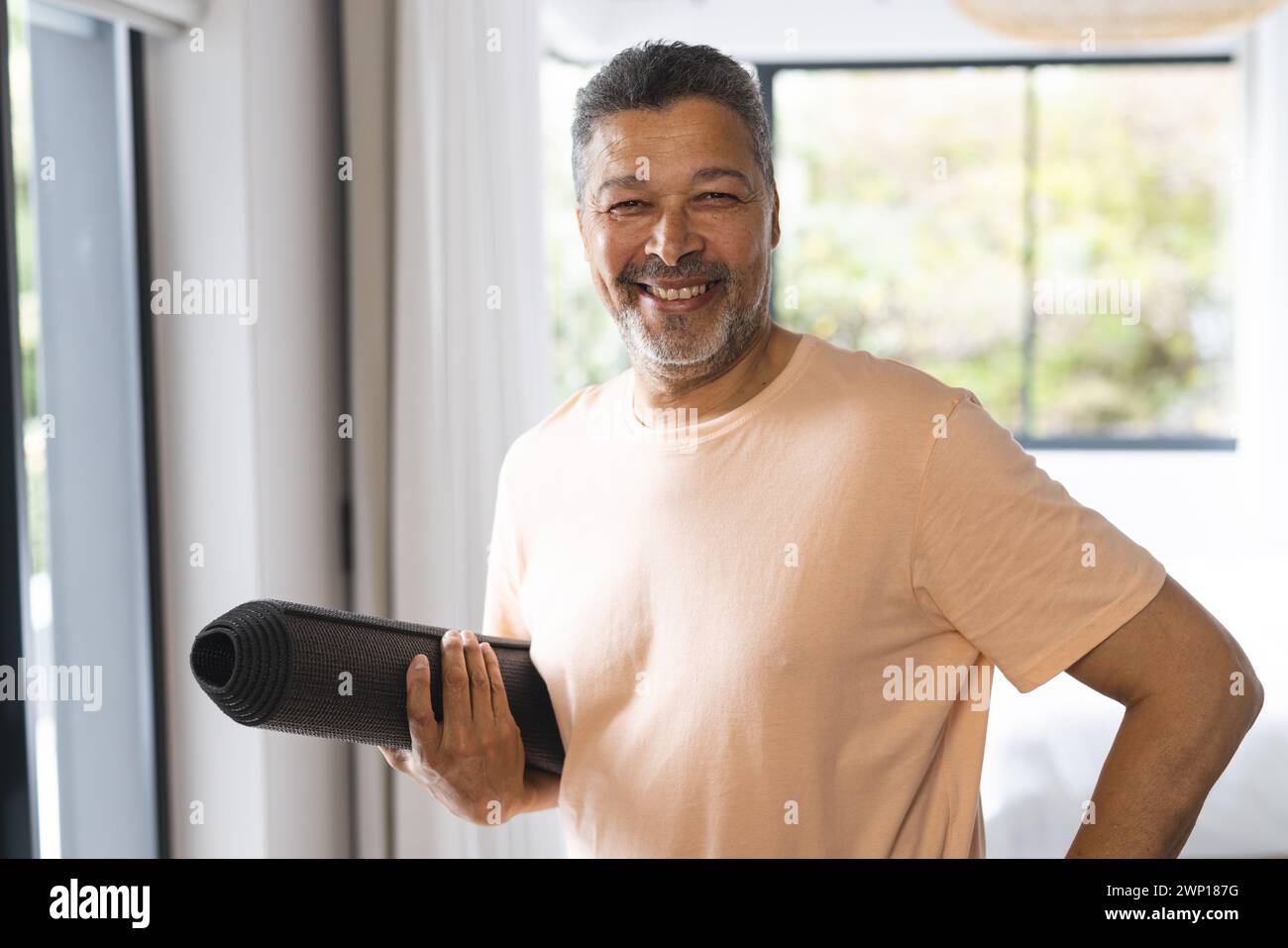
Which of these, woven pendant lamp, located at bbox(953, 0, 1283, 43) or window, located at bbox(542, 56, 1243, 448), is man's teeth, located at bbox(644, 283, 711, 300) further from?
window, located at bbox(542, 56, 1243, 448)

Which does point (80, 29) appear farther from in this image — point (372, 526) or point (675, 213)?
point (675, 213)

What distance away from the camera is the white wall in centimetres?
183

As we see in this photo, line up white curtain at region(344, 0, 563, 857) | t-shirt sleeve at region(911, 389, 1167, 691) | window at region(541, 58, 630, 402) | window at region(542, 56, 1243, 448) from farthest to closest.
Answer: window at region(542, 56, 1243, 448)
window at region(541, 58, 630, 402)
white curtain at region(344, 0, 563, 857)
t-shirt sleeve at region(911, 389, 1167, 691)

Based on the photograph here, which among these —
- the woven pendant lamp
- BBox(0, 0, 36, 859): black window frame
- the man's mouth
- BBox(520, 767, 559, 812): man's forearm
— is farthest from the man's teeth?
the woven pendant lamp

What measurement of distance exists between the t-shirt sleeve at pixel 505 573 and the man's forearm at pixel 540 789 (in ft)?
0.45

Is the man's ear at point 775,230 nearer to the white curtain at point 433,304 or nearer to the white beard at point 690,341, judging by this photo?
the white beard at point 690,341

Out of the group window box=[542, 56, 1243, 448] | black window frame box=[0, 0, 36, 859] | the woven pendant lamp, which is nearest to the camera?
black window frame box=[0, 0, 36, 859]

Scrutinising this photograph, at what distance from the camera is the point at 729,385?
115 centimetres

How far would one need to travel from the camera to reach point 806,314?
5.81m

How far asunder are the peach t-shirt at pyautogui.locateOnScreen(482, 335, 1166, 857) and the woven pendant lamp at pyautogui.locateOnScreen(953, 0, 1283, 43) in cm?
212

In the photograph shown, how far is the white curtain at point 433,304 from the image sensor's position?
2025 mm

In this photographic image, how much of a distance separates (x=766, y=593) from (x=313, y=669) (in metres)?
0.40
